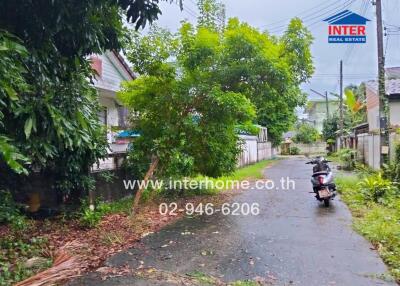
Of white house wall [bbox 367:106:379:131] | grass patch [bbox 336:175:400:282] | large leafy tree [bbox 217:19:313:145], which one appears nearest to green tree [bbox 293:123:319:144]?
white house wall [bbox 367:106:379:131]

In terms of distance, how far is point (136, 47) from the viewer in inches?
286

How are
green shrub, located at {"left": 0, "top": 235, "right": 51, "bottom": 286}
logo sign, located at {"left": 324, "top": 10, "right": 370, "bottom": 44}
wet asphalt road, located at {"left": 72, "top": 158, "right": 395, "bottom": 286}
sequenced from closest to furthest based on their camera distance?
green shrub, located at {"left": 0, "top": 235, "right": 51, "bottom": 286} → wet asphalt road, located at {"left": 72, "top": 158, "right": 395, "bottom": 286} → logo sign, located at {"left": 324, "top": 10, "right": 370, "bottom": 44}

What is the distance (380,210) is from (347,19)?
532cm

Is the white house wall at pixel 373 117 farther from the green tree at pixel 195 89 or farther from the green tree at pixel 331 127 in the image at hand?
the green tree at pixel 195 89

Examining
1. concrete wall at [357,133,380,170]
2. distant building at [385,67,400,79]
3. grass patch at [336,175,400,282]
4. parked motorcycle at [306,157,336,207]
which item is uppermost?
distant building at [385,67,400,79]

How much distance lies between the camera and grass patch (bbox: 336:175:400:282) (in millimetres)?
4571

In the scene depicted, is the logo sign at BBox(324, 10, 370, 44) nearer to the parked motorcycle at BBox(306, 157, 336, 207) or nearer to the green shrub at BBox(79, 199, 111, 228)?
the parked motorcycle at BBox(306, 157, 336, 207)

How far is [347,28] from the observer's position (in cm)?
920

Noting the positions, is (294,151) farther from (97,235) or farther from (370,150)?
(97,235)

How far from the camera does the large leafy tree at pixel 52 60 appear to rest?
3643 mm

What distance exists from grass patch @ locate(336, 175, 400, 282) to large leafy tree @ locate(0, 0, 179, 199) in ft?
13.4

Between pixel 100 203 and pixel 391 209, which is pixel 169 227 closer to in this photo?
pixel 100 203

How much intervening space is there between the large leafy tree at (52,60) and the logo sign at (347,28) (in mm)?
6011

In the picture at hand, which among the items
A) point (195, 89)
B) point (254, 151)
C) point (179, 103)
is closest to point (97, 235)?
point (179, 103)
